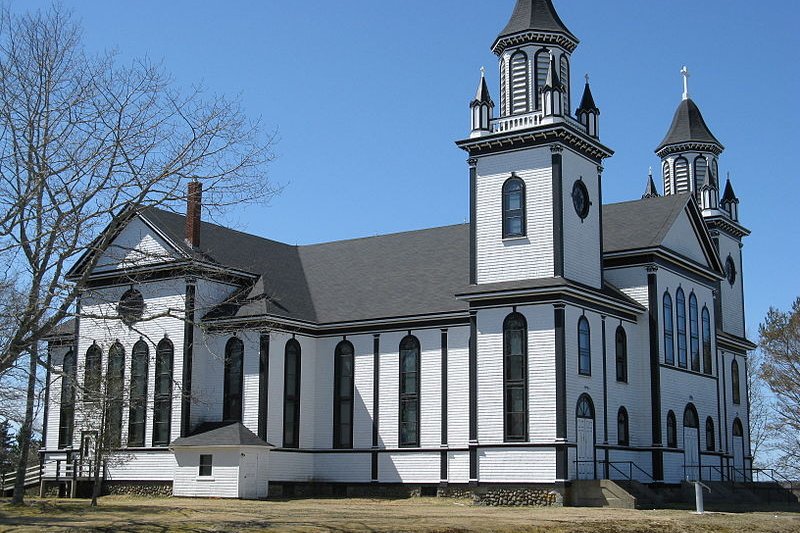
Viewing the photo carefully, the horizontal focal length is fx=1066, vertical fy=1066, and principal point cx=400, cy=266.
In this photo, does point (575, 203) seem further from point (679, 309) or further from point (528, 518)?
point (528, 518)

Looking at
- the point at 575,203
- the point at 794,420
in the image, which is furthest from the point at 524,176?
the point at 794,420

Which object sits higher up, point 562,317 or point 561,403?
point 562,317

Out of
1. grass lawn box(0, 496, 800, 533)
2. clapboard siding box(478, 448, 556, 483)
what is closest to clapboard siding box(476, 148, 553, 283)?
clapboard siding box(478, 448, 556, 483)

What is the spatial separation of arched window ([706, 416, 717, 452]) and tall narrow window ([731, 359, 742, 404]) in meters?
6.22

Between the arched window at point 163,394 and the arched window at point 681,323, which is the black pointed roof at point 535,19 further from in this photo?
the arched window at point 163,394

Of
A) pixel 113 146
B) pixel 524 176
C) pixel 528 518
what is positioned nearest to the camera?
pixel 113 146

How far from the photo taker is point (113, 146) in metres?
24.9

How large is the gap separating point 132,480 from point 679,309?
2608cm

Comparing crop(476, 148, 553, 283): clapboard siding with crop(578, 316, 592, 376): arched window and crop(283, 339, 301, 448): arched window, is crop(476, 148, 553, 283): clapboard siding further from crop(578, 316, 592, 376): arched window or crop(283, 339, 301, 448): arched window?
crop(283, 339, 301, 448): arched window

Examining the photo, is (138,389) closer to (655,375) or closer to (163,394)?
(163,394)

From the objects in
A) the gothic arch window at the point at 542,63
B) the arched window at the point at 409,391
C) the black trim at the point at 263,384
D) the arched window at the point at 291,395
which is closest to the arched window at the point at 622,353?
the arched window at the point at 409,391

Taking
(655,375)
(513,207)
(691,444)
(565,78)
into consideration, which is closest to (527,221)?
(513,207)

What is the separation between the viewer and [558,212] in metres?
42.1

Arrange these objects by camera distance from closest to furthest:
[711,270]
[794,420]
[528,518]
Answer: [528,518] → [711,270] → [794,420]
